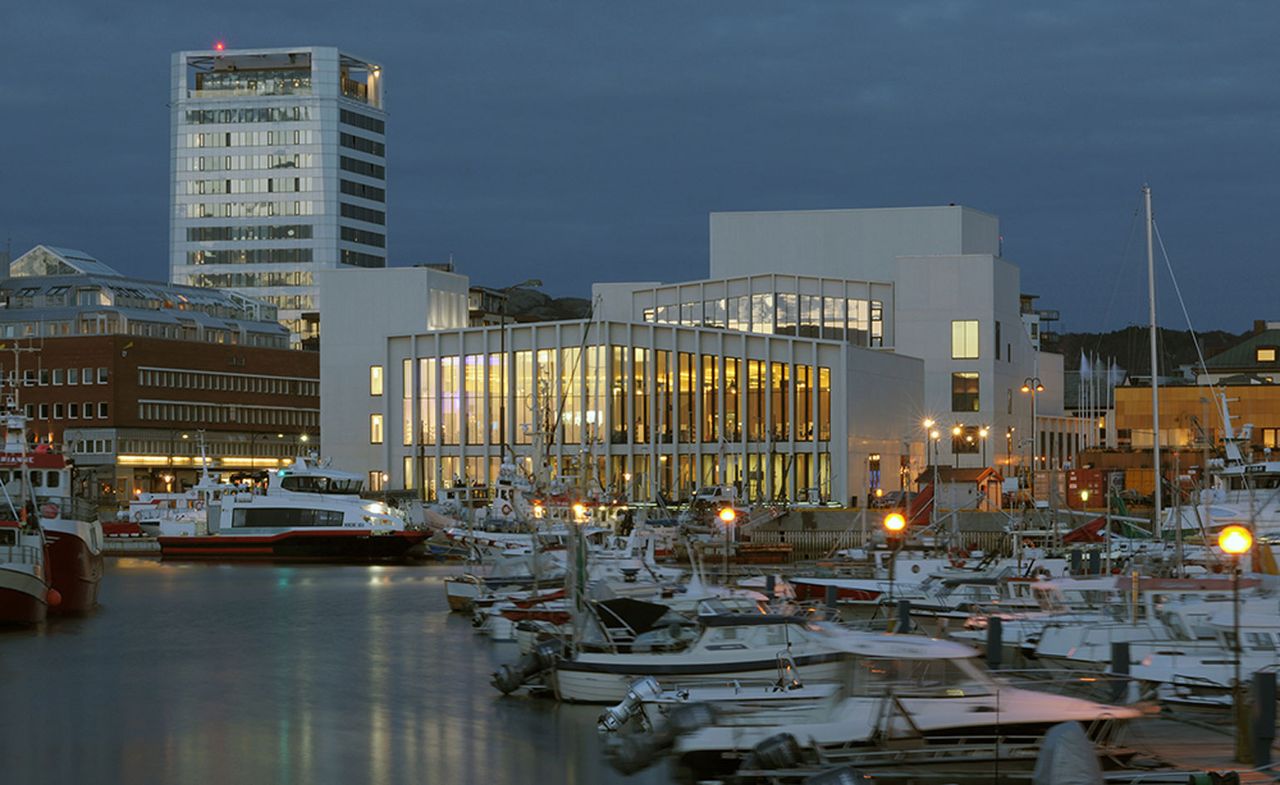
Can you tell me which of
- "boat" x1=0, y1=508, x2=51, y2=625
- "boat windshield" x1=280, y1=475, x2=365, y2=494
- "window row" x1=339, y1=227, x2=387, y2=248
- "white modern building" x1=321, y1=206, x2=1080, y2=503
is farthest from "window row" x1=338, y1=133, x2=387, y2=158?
"boat" x1=0, y1=508, x2=51, y2=625

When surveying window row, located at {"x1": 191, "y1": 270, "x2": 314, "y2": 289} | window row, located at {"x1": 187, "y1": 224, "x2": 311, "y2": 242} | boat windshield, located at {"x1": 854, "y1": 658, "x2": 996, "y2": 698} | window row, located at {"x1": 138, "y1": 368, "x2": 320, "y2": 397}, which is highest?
window row, located at {"x1": 187, "y1": 224, "x2": 311, "y2": 242}

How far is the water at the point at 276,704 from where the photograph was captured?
28.8 m

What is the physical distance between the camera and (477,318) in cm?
16238

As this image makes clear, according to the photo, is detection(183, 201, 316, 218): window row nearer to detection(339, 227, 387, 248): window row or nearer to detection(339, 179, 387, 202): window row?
detection(339, 179, 387, 202): window row

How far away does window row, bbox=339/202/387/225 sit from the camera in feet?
630

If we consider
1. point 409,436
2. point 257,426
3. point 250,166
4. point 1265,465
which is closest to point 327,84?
point 250,166

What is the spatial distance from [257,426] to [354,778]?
390ft

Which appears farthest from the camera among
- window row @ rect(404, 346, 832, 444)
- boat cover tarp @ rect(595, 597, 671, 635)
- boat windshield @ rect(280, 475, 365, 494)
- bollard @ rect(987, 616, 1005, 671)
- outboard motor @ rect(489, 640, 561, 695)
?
window row @ rect(404, 346, 832, 444)

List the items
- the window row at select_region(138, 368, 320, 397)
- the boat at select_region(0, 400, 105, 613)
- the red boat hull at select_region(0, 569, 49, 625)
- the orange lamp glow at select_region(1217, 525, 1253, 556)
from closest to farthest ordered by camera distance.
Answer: the orange lamp glow at select_region(1217, 525, 1253, 556), the red boat hull at select_region(0, 569, 49, 625), the boat at select_region(0, 400, 105, 613), the window row at select_region(138, 368, 320, 397)

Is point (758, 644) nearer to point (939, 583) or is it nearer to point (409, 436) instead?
point (939, 583)

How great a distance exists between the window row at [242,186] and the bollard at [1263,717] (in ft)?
574

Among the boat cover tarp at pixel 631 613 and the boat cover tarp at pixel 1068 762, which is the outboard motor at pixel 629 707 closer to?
the boat cover tarp at pixel 631 613

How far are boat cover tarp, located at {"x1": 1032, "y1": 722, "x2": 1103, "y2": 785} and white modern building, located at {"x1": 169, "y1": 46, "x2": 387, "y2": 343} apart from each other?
175355 mm

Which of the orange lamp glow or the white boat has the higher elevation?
the orange lamp glow
